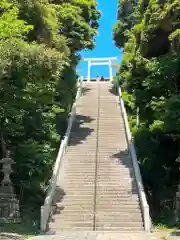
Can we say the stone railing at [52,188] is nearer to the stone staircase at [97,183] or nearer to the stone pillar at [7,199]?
the stone staircase at [97,183]

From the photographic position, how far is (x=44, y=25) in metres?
17.9

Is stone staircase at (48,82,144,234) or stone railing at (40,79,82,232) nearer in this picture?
stone railing at (40,79,82,232)

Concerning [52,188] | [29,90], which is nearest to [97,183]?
[52,188]

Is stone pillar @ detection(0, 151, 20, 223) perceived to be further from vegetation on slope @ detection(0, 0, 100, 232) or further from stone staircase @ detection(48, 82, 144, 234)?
stone staircase @ detection(48, 82, 144, 234)

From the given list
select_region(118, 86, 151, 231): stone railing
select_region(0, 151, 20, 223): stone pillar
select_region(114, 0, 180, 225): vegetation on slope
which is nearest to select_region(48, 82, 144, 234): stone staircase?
select_region(118, 86, 151, 231): stone railing

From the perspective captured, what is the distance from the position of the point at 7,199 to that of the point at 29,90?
12.1 feet

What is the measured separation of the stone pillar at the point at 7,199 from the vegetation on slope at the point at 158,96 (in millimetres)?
4877

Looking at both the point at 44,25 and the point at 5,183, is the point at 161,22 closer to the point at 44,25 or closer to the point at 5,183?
the point at 44,25

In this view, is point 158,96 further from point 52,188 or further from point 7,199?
point 7,199

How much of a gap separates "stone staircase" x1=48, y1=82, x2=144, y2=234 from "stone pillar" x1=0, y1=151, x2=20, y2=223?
1264mm

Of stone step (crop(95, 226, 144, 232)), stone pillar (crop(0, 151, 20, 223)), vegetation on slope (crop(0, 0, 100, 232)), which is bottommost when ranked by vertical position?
stone step (crop(95, 226, 144, 232))

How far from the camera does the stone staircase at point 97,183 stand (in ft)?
50.0

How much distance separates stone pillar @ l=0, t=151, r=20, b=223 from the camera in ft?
48.8

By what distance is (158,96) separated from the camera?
17.2m
